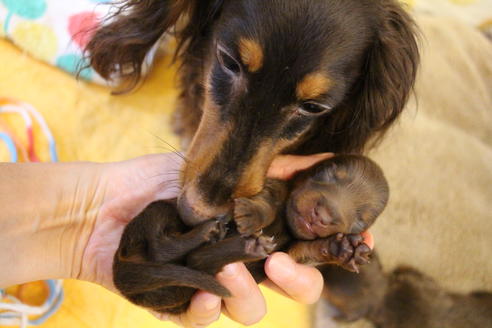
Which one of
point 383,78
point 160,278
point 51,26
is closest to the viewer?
point 160,278

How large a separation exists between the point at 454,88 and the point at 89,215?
2.02m

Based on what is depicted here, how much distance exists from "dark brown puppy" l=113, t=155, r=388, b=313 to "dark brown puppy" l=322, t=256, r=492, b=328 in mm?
431

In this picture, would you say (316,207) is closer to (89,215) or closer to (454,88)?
(89,215)

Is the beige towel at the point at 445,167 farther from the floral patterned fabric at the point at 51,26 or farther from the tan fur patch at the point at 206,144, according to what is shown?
the tan fur patch at the point at 206,144

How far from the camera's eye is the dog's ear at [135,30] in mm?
1570

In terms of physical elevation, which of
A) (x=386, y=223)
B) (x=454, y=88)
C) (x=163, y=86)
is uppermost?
(x=163, y=86)

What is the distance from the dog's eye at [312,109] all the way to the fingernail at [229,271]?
0.47 meters

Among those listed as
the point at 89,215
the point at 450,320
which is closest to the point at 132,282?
the point at 89,215

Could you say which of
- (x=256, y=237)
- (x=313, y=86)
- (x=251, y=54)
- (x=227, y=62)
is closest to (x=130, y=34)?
(x=227, y=62)

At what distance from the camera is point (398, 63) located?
149 cm

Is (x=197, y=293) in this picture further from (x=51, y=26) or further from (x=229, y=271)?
(x=51, y=26)

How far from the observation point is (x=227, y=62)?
128 cm

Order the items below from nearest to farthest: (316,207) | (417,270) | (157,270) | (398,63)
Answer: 1. (157,270)
2. (316,207)
3. (398,63)
4. (417,270)

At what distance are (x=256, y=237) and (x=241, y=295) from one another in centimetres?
19
